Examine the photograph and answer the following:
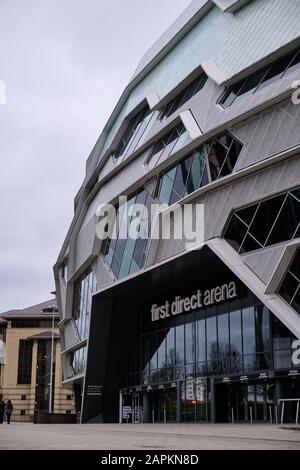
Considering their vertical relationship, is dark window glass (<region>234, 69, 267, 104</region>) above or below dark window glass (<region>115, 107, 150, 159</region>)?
below

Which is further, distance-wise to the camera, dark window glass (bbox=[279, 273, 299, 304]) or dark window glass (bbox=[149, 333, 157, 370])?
dark window glass (bbox=[149, 333, 157, 370])

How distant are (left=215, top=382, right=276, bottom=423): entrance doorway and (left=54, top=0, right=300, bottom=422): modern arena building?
0.07 metres

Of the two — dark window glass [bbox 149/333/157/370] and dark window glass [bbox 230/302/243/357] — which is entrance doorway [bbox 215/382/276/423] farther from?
dark window glass [bbox 149/333/157/370]

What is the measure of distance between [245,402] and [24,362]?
66944 millimetres

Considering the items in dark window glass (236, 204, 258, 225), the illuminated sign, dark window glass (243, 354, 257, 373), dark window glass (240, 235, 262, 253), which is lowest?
dark window glass (243, 354, 257, 373)

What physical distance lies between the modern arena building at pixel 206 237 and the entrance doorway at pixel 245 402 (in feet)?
0.24

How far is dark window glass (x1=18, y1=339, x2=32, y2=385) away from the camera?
91250 millimetres

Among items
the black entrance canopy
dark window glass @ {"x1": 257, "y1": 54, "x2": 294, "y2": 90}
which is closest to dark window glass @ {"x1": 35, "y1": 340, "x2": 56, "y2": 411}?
the black entrance canopy

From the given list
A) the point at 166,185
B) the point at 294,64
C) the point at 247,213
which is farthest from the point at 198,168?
the point at 294,64

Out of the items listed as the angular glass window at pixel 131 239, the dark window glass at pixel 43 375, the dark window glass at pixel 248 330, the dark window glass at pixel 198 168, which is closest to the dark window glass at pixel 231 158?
the dark window glass at pixel 198 168

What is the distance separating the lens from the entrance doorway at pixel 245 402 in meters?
29.0

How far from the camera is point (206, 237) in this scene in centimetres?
2959

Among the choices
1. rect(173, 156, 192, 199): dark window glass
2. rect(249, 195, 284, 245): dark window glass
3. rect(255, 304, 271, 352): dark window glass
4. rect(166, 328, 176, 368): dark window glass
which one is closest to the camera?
rect(249, 195, 284, 245): dark window glass

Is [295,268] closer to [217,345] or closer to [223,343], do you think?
[223,343]
